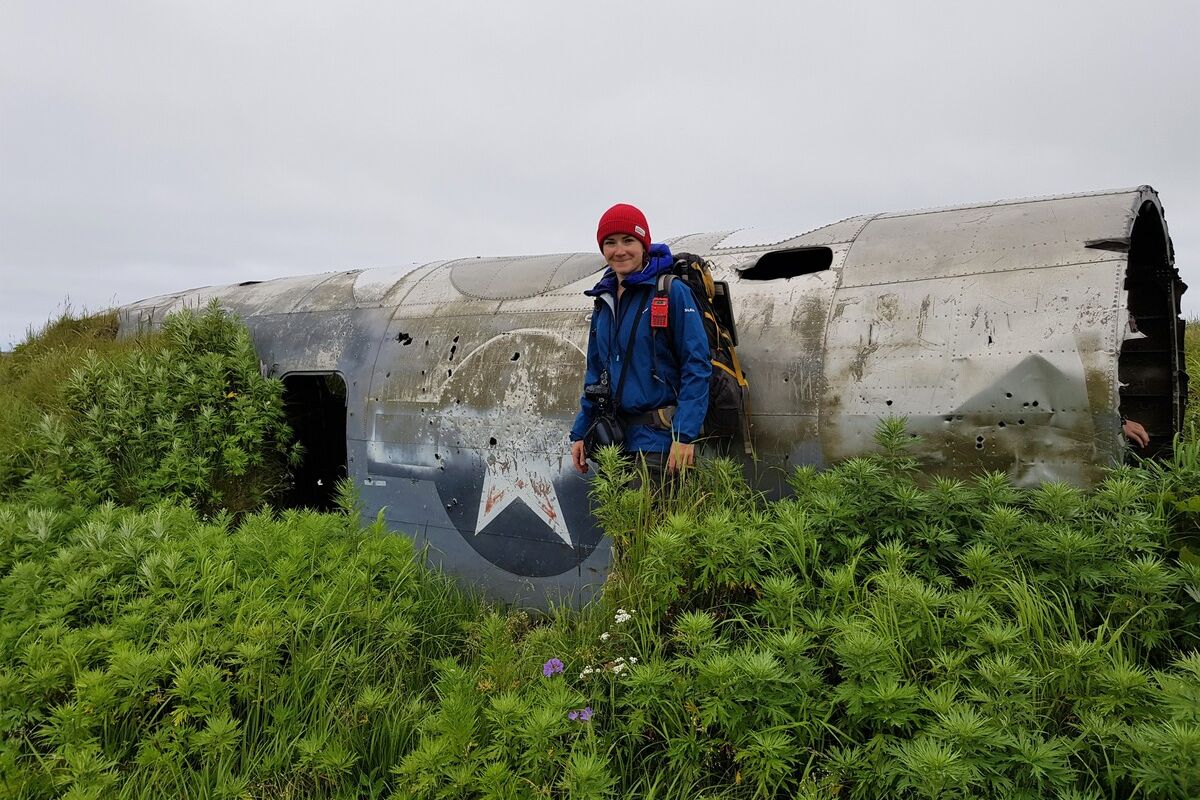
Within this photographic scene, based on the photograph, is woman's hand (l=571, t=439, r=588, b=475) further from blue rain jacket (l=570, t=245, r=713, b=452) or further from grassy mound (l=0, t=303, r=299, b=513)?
grassy mound (l=0, t=303, r=299, b=513)

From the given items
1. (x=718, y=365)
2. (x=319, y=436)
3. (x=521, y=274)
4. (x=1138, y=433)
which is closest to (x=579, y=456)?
(x=718, y=365)

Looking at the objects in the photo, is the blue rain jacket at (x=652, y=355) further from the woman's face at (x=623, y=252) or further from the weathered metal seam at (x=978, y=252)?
the weathered metal seam at (x=978, y=252)

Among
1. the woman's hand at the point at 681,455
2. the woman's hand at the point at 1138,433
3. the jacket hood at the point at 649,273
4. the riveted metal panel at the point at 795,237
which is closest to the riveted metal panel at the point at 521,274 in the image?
the riveted metal panel at the point at 795,237

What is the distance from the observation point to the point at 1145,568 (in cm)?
246

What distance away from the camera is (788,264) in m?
4.40

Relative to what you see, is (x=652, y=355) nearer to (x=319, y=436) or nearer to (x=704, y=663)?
(x=704, y=663)

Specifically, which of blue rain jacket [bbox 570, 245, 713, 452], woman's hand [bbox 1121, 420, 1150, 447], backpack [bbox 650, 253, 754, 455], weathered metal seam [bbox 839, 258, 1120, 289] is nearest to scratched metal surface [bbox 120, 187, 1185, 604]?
weathered metal seam [bbox 839, 258, 1120, 289]

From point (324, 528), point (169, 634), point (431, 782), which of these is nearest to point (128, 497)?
point (324, 528)

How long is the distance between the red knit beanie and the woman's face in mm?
27

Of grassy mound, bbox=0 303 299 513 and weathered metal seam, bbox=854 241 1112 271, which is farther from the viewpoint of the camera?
grassy mound, bbox=0 303 299 513

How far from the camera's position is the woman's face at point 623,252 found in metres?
3.68

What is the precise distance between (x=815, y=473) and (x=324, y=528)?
2.74m

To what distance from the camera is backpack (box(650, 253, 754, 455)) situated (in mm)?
3572

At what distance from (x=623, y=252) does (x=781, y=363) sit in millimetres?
1006
